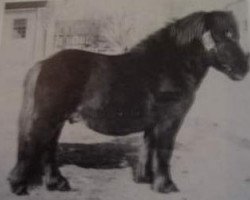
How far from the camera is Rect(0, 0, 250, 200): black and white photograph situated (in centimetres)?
93

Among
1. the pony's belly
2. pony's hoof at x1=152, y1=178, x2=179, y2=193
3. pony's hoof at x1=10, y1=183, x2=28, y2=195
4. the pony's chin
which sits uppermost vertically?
the pony's chin

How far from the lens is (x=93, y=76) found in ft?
3.31

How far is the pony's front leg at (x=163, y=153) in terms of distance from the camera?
936 millimetres

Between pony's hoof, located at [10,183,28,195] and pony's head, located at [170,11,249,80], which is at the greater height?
pony's head, located at [170,11,249,80]

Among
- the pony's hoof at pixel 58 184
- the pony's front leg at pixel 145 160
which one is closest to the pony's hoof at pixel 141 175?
the pony's front leg at pixel 145 160

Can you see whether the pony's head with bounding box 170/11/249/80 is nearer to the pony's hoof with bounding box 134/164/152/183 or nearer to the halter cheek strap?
the halter cheek strap

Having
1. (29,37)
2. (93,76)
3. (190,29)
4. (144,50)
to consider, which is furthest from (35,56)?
(190,29)

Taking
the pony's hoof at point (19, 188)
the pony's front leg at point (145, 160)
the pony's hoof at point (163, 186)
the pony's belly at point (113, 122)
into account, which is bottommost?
the pony's hoof at point (19, 188)

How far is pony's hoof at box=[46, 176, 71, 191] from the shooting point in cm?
97

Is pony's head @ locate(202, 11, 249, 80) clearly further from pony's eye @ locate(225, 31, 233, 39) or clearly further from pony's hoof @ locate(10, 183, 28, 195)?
pony's hoof @ locate(10, 183, 28, 195)

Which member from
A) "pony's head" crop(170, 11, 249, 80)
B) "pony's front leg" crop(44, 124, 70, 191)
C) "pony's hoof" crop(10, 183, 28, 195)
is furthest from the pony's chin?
"pony's hoof" crop(10, 183, 28, 195)

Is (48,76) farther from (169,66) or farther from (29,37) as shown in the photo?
(169,66)

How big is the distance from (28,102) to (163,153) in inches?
12.7

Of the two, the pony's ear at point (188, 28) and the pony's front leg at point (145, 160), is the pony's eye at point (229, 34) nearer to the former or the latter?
the pony's ear at point (188, 28)
